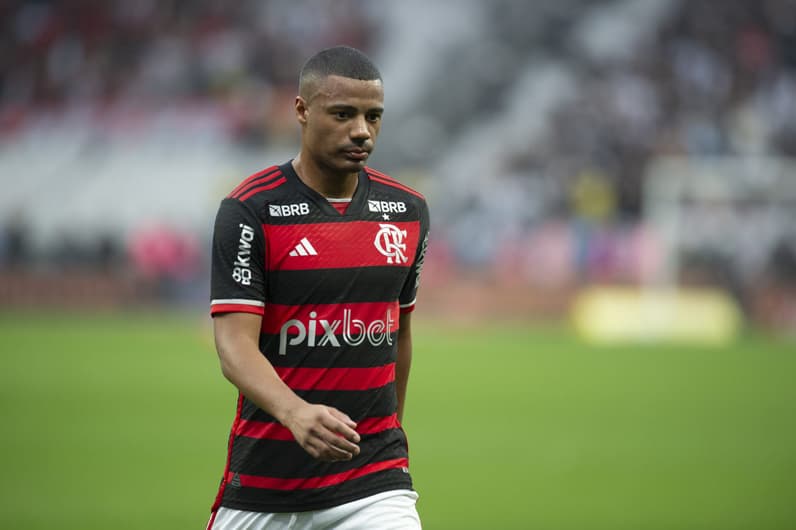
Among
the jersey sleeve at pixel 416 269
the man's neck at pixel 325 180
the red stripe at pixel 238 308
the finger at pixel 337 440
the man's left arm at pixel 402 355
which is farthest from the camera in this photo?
the man's left arm at pixel 402 355

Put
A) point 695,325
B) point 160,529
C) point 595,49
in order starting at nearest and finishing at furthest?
point 160,529 < point 695,325 < point 595,49

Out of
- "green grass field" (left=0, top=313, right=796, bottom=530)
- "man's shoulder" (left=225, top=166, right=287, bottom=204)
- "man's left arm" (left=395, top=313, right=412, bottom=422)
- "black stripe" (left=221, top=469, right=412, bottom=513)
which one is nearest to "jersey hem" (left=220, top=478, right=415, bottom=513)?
"black stripe" (left=221, top=469, right=412, bottom=513)

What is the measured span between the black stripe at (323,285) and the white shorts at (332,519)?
2.32 feet

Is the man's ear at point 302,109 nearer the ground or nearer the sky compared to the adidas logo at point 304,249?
nearer the sky

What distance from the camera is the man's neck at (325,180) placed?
385cm

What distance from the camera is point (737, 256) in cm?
2647

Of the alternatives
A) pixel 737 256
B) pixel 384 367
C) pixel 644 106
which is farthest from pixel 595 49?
pixel 384 367

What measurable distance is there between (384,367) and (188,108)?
1111 inches

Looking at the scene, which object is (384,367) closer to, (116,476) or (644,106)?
(116,476)

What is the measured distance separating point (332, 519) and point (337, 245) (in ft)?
3.11

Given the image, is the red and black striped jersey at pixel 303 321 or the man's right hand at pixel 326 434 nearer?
the man's right hand at pixel 326 434

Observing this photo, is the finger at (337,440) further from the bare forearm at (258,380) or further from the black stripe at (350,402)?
the black stripe at (350,402)

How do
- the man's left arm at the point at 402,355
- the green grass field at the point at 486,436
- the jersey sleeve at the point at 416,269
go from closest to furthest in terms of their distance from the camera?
the jersey sleeve at the point at 416,269 → the man's left arm at the point at 402,355 → the green grass field at the point at 486,436

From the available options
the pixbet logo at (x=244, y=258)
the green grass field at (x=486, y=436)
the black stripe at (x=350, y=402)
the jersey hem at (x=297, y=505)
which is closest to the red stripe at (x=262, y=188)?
the pixbet logo at (x=244, y=258)
